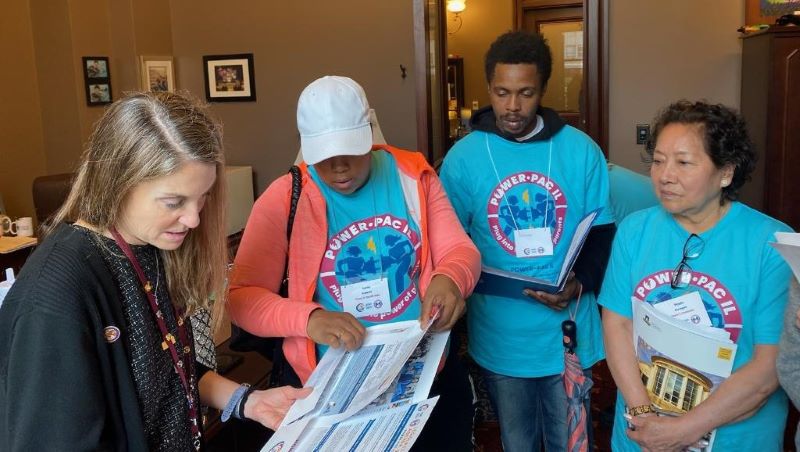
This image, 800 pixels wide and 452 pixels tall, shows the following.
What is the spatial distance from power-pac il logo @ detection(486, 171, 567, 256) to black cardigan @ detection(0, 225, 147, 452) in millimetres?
1176

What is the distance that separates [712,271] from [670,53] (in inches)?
110

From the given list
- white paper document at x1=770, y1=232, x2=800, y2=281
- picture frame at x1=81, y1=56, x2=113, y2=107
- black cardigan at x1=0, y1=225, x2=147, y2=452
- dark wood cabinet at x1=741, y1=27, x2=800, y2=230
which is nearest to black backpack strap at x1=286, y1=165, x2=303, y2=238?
black cardigan at x1=0, y1=225, x2=147, y2=452

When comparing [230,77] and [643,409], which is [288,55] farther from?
[643,409]

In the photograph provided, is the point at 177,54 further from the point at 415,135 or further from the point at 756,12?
the point at 756,12

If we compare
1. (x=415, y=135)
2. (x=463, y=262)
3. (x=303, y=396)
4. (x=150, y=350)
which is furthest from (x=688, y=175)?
(x=415, y=135)

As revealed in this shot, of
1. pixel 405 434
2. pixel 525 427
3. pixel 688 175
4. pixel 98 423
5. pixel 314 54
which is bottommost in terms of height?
pixel 525 427

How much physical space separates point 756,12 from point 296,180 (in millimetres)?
3297

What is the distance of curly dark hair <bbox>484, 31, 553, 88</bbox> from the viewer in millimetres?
1911

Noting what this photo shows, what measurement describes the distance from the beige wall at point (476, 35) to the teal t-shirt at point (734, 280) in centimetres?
722

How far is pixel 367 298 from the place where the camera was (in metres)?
1.50

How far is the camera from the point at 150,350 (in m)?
0.99

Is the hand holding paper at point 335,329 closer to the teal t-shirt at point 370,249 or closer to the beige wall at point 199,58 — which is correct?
the teal t-shirt at point 370,249

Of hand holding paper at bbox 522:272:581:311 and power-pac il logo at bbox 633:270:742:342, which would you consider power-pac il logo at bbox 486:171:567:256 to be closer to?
hand holding paper at bbox 522:272:581:311

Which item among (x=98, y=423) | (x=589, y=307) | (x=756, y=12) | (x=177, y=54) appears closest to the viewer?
(x=98, y=423)
